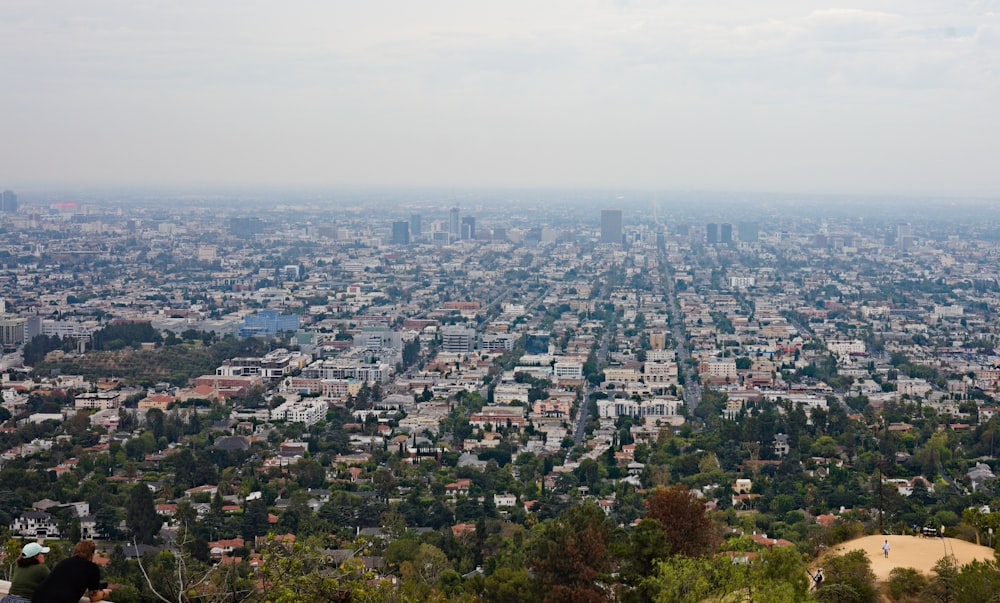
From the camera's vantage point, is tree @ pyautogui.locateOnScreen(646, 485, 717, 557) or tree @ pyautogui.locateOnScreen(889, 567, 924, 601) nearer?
tree @ pyautogui.locateOnScreen(889, 567, 924, 601)

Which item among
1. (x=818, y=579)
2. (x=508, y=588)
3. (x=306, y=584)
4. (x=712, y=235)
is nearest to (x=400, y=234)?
(x=712, y=235)

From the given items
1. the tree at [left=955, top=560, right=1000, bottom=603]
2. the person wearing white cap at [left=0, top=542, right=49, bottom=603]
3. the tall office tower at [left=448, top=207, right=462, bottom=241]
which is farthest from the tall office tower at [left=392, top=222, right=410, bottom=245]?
the person wearing white cap at [left=0, top=542, right=49, bottom=603]

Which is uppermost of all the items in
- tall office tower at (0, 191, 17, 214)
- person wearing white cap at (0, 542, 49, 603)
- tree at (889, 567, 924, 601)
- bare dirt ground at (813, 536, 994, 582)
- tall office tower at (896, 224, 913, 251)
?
person wearing white cap at (0, 542, 49, 603)

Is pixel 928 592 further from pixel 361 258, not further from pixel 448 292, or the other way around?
pixel 361 258

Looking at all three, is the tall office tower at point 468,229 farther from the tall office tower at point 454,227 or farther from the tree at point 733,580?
the tree at point 733,580

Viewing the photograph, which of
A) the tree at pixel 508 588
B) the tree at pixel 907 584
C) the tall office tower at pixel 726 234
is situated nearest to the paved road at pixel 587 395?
the tree at pixel 508 588

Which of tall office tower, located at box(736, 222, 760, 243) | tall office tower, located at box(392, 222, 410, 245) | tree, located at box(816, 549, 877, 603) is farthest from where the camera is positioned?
tall office tower, located at box(736, 222, 760, 243)

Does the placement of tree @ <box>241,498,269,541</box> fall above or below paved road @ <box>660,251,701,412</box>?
above

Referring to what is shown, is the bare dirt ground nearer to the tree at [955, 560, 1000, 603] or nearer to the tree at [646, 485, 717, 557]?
the tree at [646, 485, 717, 557]
